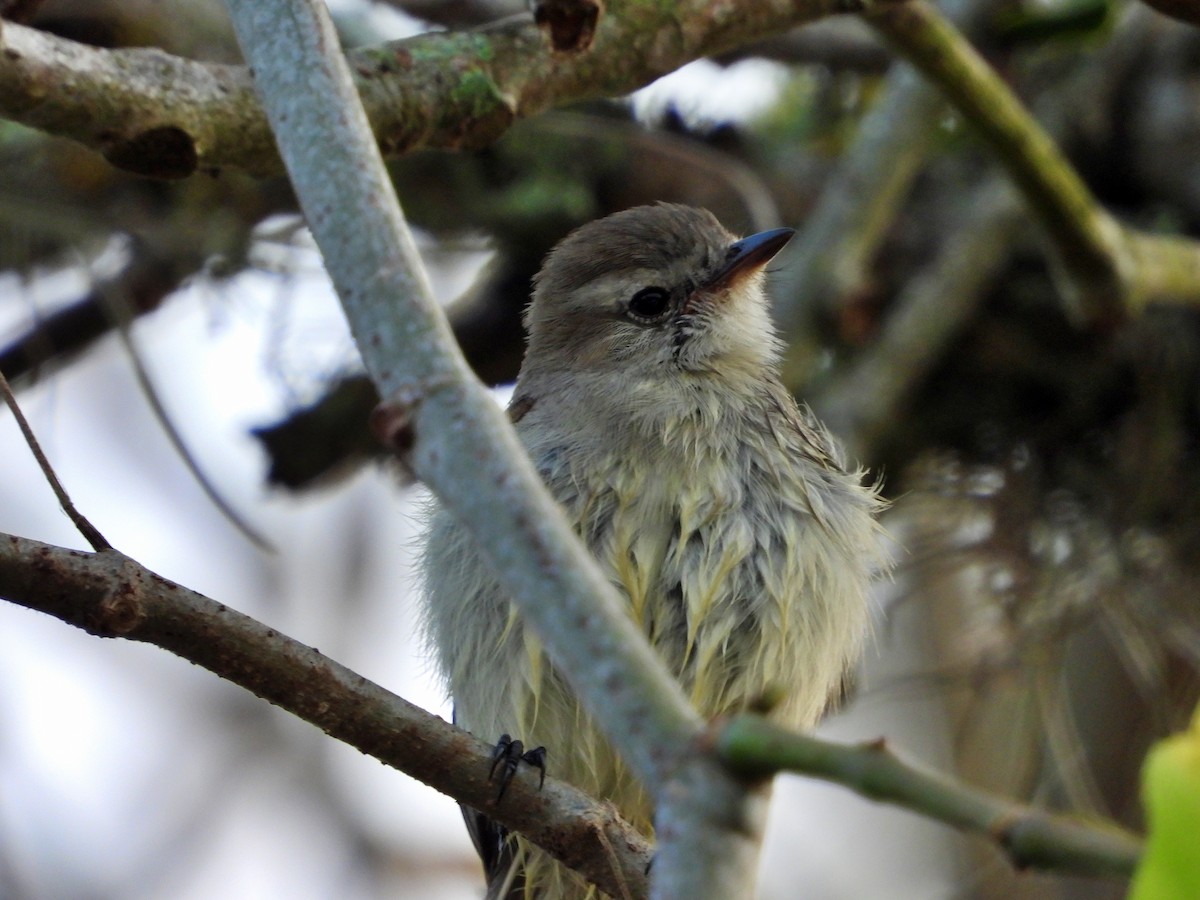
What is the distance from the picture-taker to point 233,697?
7.68m

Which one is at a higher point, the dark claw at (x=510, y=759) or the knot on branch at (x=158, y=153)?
the knot on branch at (x=158, y=153)

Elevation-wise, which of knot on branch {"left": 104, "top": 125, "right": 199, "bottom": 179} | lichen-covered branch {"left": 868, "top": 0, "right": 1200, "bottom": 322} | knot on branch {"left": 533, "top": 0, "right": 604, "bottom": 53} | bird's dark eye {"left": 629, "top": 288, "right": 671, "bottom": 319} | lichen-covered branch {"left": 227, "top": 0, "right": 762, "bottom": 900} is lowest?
lichen-covered branch {"left": 227, "top": 0, "right": 762, "bottom": 900}

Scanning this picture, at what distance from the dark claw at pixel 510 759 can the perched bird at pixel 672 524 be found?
646 millimetres

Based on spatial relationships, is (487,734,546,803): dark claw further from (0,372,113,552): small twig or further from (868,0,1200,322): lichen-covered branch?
(868,0,1200,322): lichen-covered branch

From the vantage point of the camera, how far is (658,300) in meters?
4.59

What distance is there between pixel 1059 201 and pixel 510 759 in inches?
125

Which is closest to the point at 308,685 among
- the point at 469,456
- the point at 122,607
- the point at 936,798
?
the point at 122,607

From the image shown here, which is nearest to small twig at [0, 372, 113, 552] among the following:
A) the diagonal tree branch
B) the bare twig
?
A: the diagonal tree branch

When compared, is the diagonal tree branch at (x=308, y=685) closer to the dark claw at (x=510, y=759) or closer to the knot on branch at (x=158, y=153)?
the dark claw at (x=510, y=759)

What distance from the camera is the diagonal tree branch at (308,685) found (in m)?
2.25

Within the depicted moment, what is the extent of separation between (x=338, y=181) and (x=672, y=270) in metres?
2.89

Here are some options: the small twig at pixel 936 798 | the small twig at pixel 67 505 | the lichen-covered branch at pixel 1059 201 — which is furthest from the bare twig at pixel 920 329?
the small twig at pixel 936 798

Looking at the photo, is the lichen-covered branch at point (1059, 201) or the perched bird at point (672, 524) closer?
the perched bird at point (672, 524)

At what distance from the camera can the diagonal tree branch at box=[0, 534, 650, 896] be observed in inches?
88.4
